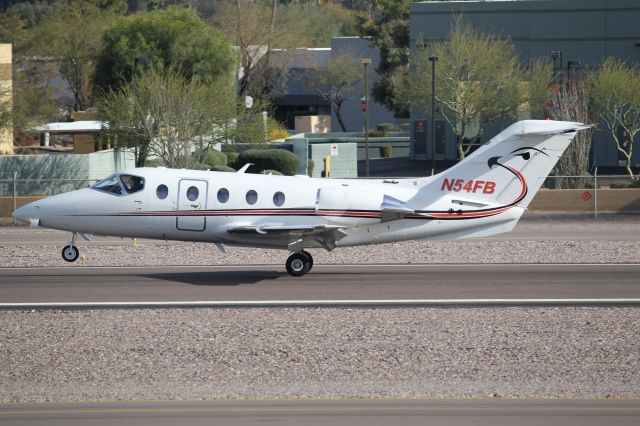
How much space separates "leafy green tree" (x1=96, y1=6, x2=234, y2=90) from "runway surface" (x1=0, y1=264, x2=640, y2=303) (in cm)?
3847

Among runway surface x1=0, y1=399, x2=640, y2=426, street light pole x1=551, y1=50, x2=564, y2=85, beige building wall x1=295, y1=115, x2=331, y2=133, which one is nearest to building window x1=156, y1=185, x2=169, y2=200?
runway surface x1=0, y1=399, x2=640, y2=426

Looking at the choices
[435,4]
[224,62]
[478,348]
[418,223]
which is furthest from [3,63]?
[478,348]

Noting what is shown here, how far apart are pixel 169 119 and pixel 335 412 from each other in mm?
31294

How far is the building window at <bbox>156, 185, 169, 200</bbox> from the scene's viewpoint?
23.4m

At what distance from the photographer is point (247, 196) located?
76.1 feet

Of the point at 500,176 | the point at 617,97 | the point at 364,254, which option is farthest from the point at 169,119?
the point at 617,97

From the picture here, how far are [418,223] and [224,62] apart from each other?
142 feet

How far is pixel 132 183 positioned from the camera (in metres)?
23.7

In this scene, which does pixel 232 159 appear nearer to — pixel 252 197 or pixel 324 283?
pixel 252 197

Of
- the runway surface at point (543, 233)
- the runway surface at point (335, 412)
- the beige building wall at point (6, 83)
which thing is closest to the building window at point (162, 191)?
the runway surface at point (543, 233)

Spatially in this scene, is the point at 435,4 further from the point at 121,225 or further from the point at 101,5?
the point at 101,5

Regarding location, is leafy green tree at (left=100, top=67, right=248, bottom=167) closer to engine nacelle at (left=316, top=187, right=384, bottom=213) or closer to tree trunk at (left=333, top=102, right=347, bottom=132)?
engine nacelle at (left=316, top=187, right=384, bottom=213)

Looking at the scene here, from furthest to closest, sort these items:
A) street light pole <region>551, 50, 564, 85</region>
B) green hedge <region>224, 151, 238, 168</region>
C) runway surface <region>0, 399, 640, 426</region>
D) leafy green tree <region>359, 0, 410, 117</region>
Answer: leafy green tree <region>359, 0, 410, 117</region> → street light pole <region>551, 50, 564, 85</region> → green hedge <region>224, 151, 238, 168</region> → runway surface <region>0, 399, 640, 426</region>

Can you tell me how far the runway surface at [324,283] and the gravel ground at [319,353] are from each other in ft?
5.15
